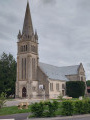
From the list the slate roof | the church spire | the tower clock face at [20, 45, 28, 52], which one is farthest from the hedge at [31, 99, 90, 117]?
the church spire

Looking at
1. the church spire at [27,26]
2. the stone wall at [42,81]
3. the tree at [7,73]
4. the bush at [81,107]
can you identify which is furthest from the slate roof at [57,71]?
the bush at [81,107]

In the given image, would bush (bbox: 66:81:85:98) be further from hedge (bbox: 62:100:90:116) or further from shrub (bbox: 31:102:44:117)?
shrub (bbox: 31:102:44:117)

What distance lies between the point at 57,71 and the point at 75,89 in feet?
30.2

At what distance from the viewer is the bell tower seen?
5541 cm

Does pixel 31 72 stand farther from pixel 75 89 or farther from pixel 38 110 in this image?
pixel 38 110

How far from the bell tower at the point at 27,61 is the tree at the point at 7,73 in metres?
6.47

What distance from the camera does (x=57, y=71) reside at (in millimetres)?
67750

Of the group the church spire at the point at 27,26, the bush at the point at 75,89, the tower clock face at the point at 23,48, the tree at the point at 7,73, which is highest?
the church spire at the point at 27,26

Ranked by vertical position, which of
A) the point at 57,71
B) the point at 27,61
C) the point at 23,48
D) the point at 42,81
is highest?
the point at 23,48

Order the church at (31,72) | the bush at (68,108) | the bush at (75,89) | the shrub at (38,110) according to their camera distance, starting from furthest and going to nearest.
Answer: the bush at (75,89) → the church at (31,72) → the bush at (68,108) → the shrub at (38,110)

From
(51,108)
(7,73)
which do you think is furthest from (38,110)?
(7,73)

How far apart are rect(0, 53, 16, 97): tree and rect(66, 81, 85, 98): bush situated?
1878 centimetres

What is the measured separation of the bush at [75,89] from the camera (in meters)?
62.2

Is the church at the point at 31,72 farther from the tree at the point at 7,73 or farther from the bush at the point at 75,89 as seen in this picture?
the tree at the point at 7,73
